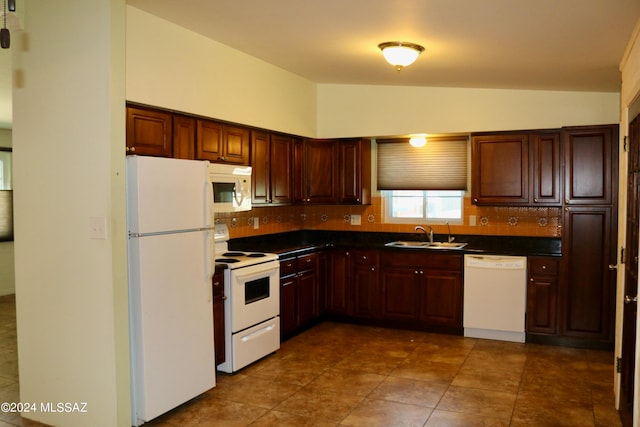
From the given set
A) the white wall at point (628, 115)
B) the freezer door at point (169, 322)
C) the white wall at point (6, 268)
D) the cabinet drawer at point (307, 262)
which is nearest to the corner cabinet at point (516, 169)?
the white wall at point (628, 115)

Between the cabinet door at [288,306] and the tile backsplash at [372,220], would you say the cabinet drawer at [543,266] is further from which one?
the cabinet door at [288,306]

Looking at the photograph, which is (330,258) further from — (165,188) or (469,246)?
(165,188)

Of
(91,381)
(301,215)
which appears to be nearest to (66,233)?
(91,381)

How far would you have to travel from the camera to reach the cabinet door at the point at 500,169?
16.6ft

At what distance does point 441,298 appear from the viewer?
5246 mm

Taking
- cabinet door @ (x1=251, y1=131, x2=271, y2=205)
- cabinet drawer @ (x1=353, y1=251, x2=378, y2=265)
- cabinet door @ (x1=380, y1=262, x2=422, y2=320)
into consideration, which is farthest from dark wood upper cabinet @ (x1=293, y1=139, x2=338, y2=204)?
cabinet door @ (x1=380, y1=262, x2=422, y2=320)

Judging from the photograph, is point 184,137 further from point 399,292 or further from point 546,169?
point 546,169

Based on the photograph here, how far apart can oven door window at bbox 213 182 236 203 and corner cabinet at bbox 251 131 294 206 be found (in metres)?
0.48

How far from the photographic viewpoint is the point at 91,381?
3070 mm

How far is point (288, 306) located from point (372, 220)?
1.67 meters

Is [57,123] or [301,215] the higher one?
[57,123]

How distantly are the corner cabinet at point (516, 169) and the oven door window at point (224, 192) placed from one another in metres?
2.45

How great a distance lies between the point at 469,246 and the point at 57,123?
13.1 ft

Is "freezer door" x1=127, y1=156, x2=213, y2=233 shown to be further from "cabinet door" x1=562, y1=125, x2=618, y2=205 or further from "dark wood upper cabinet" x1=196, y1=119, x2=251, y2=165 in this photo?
"cabinet door" x1=562, y1=125, x2=618, y2=205
